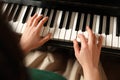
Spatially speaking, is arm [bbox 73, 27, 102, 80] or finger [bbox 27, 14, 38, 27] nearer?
arm [bbox 73, 27, 102, 80]

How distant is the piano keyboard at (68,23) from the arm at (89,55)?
2.5 inches

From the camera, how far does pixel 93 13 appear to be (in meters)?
1.10

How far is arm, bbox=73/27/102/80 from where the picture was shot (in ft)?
3.03

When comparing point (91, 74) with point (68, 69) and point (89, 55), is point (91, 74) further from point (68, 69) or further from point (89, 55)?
point (68, 69)

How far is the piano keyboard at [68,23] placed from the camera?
1022 millimetres

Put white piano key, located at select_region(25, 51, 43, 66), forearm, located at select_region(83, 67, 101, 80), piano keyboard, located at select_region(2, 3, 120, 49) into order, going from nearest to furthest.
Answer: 1. forearm, located at select_region(83, 67, 101, 80)
2. piano keyboard, located at select_region(2, 3, 120, 49)
3. white piano key, located at select_region(25, 51, 43, 66)

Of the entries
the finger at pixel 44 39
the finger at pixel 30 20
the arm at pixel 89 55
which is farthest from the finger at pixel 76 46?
the finger at pixel 30 20

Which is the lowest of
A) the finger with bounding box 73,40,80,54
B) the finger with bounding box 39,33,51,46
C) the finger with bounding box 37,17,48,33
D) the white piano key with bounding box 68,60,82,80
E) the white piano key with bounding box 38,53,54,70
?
the white piano key with bounding box 68,60,82,80

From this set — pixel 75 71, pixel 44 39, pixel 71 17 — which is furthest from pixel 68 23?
pixel 75 71

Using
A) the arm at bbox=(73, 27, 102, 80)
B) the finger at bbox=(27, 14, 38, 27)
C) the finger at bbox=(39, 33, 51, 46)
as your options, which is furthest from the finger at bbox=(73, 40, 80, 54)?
the finger at bbox=(27, 14, 38, 27)

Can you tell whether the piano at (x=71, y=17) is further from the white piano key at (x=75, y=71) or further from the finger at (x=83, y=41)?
the white piano key at (x=75, y=71)

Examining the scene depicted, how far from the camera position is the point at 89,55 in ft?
3.07

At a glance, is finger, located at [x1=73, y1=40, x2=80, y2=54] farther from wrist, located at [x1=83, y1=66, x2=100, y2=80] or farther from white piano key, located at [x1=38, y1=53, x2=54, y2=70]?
white piano key, located at [x1=38, y1=53, x2=54, y2=70]

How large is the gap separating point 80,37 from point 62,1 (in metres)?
0.23
